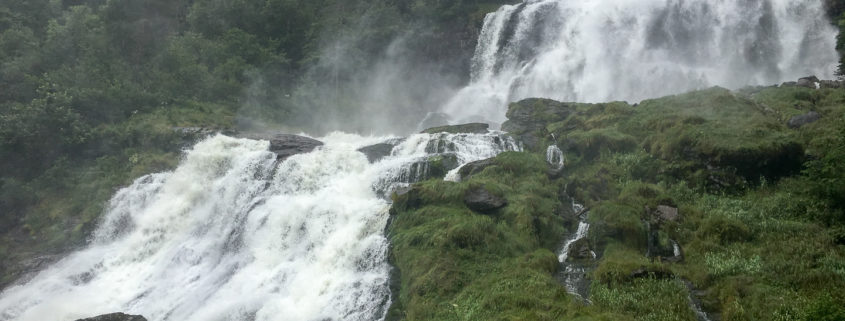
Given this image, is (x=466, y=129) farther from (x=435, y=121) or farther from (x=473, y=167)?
(x=435, y=121)

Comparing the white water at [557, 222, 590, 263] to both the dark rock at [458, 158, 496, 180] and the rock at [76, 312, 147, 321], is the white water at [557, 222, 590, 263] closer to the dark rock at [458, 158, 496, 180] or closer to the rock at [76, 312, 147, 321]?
the dark rock at [458, 158, 496, 180]

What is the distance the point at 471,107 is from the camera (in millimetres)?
32250

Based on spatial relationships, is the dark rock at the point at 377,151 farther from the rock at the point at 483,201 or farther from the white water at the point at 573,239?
the white water at the point at 573,239

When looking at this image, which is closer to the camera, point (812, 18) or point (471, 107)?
point (812, 18)

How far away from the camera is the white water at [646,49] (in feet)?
81.3

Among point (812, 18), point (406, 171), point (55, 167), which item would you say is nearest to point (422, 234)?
point (406, 171)

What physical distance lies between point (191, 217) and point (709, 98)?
1978cm

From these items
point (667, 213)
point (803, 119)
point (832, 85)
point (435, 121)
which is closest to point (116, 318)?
point (667, 213)

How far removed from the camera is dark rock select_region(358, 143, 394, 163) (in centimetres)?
2023

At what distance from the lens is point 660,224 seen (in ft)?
37.9

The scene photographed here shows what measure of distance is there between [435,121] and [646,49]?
507 inches

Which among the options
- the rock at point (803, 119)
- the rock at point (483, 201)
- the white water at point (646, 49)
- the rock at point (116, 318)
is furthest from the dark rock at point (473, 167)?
the white water at point (646, 49)

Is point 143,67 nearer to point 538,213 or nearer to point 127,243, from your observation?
point 127,243

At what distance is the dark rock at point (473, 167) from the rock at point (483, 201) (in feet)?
7.99
